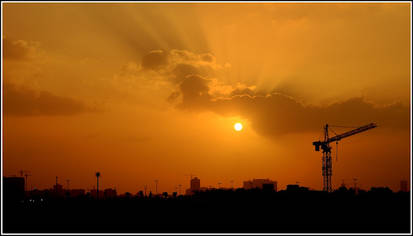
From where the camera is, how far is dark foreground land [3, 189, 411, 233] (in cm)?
10031

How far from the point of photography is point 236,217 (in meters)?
118

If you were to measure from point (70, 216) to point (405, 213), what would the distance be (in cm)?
8126

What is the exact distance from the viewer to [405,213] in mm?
119750

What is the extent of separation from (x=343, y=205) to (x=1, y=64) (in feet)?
326

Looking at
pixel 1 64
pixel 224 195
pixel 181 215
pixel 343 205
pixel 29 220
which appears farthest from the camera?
pixel 224 195

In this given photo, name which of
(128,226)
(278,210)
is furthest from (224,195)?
(128,226)

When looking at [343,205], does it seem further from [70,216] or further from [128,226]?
[70,216]

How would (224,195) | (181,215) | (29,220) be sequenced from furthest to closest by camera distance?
(224,195), (181,215), (29,220)

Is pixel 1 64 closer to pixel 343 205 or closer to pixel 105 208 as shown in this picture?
pixel 105 208

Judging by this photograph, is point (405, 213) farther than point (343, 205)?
No

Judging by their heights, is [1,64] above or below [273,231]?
above

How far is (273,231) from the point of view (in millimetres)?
97750

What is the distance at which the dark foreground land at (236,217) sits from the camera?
10031 cm

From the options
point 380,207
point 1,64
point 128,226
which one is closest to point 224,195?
point 380,207
